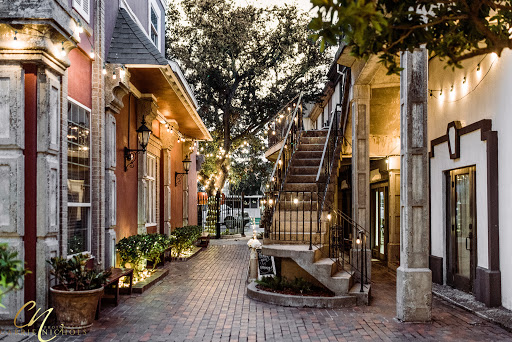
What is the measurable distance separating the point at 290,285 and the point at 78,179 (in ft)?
12.9

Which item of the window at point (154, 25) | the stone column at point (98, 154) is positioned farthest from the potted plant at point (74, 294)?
the window at point (154, 25)

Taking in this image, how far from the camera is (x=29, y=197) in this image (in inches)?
279

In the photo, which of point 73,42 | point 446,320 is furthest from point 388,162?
point 73,42

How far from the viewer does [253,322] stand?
7852 millimetres

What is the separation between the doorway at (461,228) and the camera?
9.84 m

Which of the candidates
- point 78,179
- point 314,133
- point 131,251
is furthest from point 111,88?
point 314,133

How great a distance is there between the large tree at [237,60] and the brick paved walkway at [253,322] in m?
16.3

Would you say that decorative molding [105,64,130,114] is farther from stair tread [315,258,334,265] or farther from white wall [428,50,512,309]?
Answer: white wall [428,50,512,309]

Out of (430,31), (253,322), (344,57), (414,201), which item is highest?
(344,57)

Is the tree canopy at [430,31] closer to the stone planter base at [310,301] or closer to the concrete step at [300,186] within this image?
the stone planter base at [310,301]

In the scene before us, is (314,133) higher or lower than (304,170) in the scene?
higher

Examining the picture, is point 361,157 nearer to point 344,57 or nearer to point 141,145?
point 344,57

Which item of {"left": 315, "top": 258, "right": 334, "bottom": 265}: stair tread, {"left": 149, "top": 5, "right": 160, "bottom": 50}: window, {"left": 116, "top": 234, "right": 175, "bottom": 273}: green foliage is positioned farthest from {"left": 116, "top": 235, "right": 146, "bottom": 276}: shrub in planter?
{"left": 149, "top": 5, "right": 160, "bottom": 50}: window

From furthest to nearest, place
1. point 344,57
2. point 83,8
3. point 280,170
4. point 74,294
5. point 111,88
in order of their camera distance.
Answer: point 280,170, point 344,57, point 111,88, point 83,8, point 74,294
